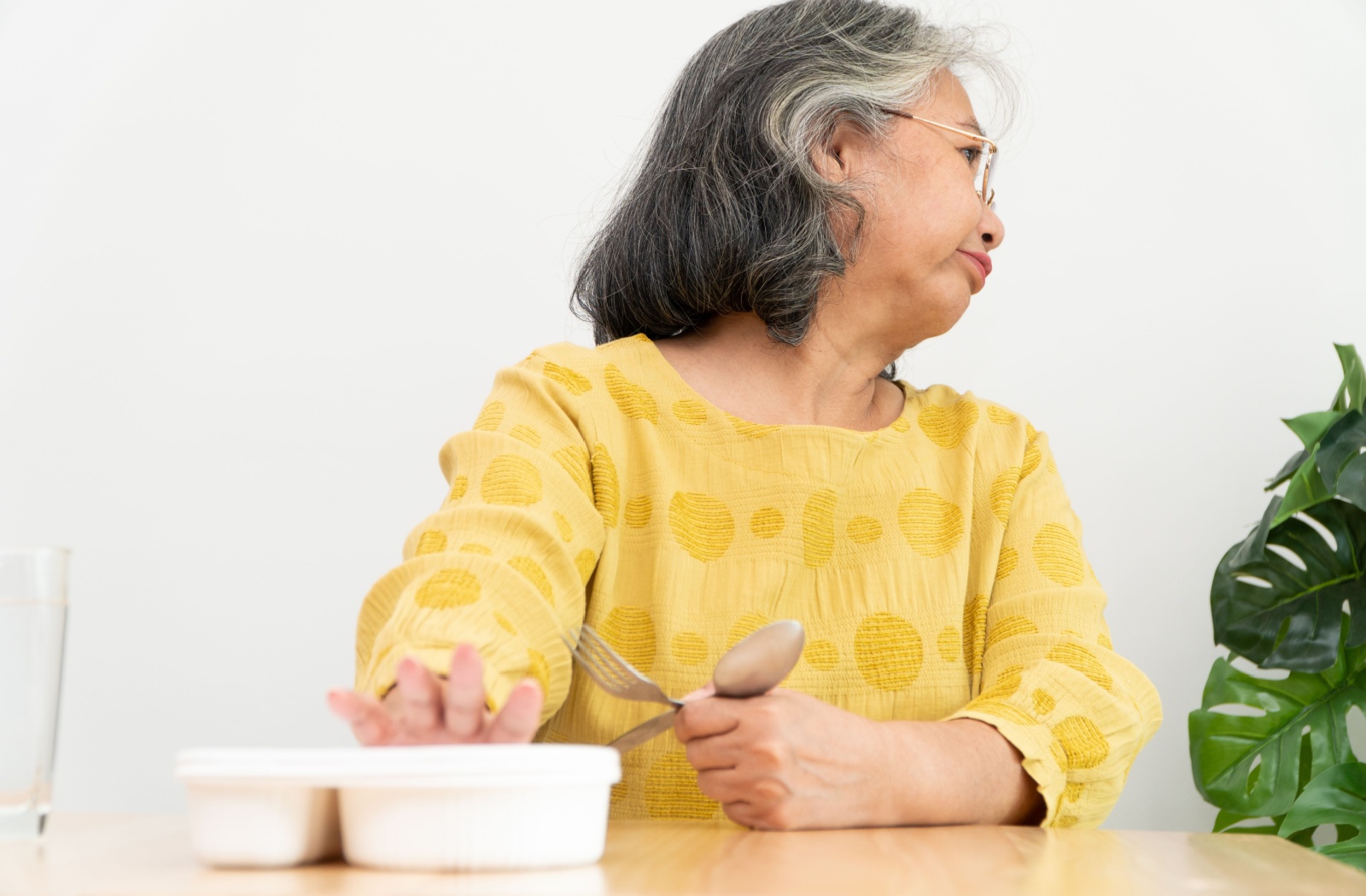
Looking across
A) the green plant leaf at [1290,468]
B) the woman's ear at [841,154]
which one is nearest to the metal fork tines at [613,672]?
the woman's ear at [841,154]

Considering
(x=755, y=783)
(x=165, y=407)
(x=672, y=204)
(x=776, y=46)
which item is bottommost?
(x=755, y=783)

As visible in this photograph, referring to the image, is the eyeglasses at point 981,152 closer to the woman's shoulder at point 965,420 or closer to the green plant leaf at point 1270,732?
the woman's shoulder at point 965,420

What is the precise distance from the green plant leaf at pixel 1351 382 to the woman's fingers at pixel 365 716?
5.62 ft

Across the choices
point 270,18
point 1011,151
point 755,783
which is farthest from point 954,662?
point 270,18

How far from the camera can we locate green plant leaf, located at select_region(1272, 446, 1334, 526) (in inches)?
73.7

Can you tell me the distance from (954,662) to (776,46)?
0.77 meters

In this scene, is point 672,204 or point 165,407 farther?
point 165,407

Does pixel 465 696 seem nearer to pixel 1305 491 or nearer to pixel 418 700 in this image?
pixel 418 700

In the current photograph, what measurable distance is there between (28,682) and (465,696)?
0.90ft

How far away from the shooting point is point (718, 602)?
4.10 feet

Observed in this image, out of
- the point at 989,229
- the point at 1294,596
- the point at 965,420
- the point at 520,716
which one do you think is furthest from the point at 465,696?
the point at 1294,596

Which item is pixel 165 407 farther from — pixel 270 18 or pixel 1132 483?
pixel 1132 483

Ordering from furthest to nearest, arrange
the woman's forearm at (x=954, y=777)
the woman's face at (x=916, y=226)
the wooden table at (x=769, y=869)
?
the woman's face at (x=916, y=226) → the woman's forearm at (x=954, y=777) → the wooden table at (x=769, y=869)

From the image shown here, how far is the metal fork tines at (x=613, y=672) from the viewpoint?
832 mm
